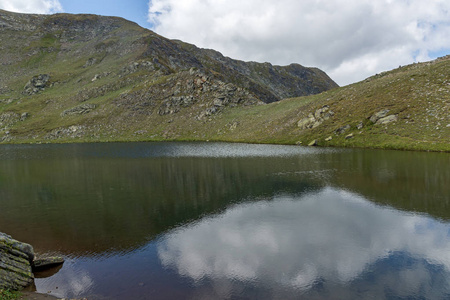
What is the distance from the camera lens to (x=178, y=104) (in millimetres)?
126250

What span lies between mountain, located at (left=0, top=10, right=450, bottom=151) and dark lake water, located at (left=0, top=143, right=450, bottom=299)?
3572 centimetres

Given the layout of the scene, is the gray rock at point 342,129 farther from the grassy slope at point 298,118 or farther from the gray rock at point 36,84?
the gray rock at point 36,84

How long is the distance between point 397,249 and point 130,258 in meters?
16.6

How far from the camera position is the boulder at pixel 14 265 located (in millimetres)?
11953

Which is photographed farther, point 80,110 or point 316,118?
point 80,110

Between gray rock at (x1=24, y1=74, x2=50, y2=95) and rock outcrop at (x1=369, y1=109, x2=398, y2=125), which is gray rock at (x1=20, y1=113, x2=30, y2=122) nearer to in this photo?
gray rock at (x1=24, y1=74, x2=50, y2=95)

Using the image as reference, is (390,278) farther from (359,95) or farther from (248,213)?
(359,95)

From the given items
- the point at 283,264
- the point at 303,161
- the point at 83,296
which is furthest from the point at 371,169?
the point at 83,296

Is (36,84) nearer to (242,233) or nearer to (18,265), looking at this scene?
(18,265)

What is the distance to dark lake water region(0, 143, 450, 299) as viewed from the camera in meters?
12.7

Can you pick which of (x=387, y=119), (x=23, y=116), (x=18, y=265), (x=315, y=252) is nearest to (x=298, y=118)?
(x=387, y=119)

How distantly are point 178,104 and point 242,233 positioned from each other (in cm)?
11364

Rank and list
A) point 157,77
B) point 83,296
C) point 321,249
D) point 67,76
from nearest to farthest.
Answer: point 83,296 < point 321,249 < point 157,77 < point 67,76

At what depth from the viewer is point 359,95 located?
85.6 m
